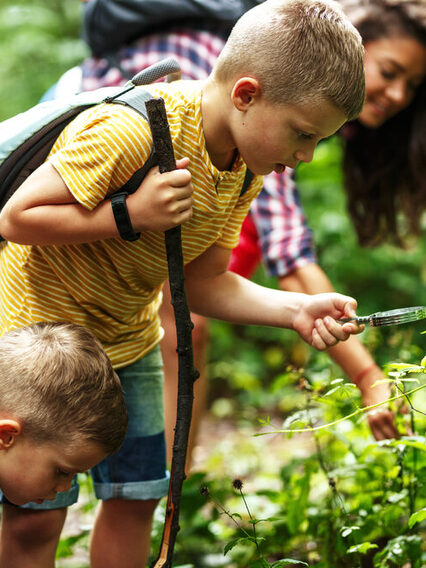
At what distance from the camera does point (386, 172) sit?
12.4 feet

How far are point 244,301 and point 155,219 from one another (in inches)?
23.3

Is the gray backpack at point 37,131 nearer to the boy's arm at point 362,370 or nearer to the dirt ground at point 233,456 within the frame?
the boy's arm at point 362,370

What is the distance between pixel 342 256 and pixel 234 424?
152 centimetres

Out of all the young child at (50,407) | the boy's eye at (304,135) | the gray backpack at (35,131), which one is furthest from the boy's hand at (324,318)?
the gray backpack at (35,131)

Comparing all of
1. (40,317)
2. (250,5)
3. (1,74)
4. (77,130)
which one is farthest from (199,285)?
(1,74)

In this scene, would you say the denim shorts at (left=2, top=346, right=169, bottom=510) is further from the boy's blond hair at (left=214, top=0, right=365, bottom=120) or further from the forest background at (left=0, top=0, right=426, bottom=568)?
the boy's blond hair at (left=214, top=0, right=365, bottom=120)

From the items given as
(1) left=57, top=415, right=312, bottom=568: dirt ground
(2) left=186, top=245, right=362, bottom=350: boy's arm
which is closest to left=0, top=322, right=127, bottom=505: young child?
(2) left=186, top=245, right=362, bottom=350: boy's arm

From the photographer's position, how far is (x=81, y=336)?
1931mm

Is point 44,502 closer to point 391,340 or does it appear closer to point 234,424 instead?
point 391,340

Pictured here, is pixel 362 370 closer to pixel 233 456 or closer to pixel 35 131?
pixel 35 131

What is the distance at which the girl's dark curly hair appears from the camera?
3.56m

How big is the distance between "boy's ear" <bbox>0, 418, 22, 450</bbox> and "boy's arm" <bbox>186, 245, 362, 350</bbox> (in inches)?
29.4

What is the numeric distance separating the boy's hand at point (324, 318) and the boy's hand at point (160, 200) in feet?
1.75

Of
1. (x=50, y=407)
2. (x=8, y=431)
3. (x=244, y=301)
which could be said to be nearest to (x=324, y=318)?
(x=244, y=301)
